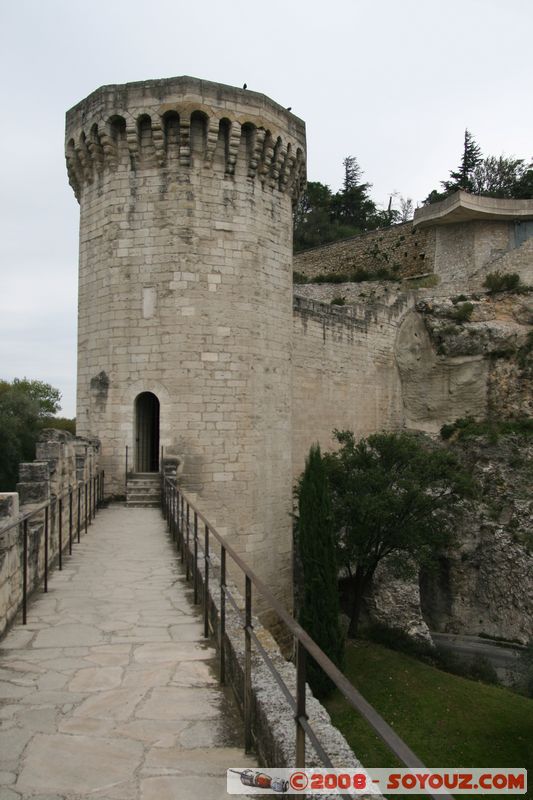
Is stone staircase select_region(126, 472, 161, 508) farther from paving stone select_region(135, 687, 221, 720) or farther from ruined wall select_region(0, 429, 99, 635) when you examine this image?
paving stone select_region(135, 687, 221, 720)

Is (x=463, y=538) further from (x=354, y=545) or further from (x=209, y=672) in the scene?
(x=209, y=672)

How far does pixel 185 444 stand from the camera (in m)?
10.9

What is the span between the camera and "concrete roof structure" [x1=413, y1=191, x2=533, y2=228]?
22422 millimetres

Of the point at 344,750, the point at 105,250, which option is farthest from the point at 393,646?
the point at 344,750

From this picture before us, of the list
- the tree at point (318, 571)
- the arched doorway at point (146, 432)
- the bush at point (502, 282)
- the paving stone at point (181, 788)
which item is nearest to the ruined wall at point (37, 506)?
the arched doorway at point (146, 432)

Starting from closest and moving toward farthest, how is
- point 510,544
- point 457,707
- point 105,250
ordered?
point 457,707
point 105,250
point 510,544

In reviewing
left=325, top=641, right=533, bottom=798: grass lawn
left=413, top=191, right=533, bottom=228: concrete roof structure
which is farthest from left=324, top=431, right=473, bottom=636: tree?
left=413, top=191, right=533, bottom=228: concrete roof structure

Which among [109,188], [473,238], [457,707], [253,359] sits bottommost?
[457,707]

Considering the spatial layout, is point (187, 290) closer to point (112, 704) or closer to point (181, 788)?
point (112, 704)

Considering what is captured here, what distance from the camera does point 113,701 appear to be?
3.59 metres

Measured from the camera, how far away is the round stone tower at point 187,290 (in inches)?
431

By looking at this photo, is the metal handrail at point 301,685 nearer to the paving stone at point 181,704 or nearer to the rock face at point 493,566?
the paving stone at point 181,704

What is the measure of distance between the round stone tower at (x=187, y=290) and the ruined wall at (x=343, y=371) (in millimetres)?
4177

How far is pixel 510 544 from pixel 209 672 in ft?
45.0
